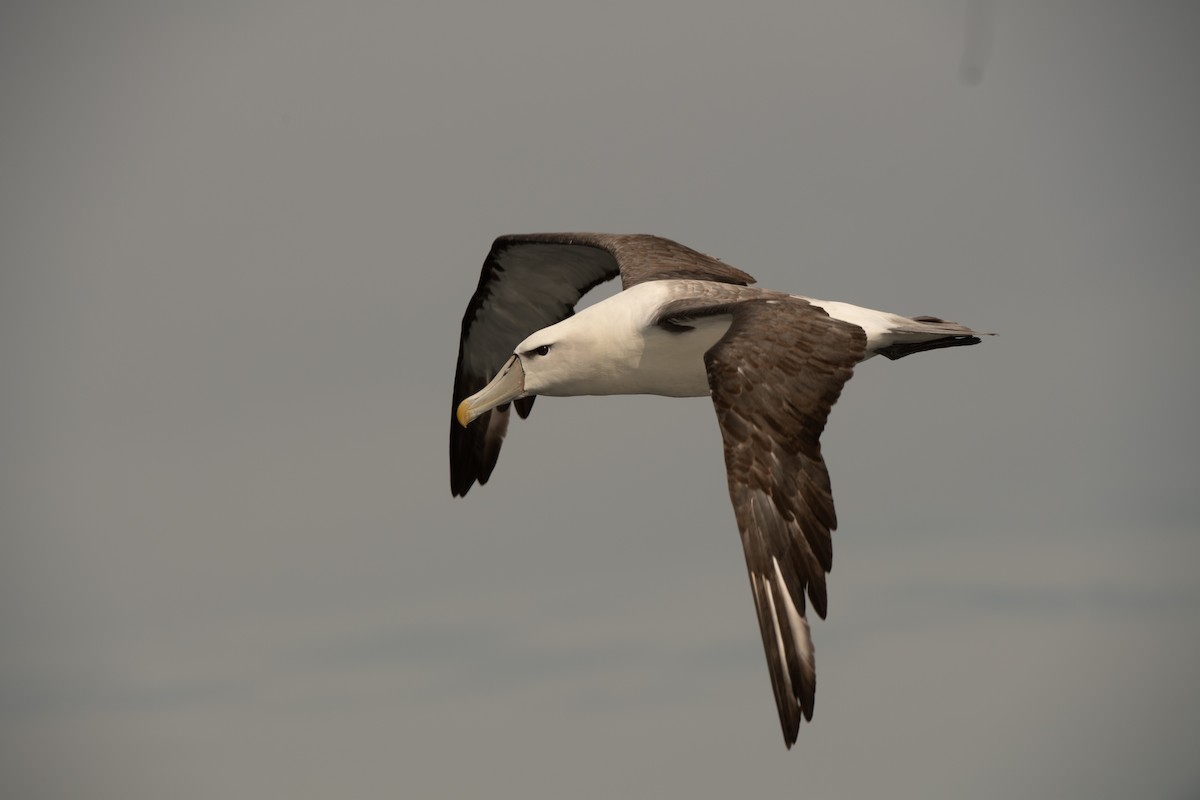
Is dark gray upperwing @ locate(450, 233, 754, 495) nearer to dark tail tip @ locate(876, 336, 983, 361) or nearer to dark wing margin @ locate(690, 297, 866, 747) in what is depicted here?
dark tail tip @ locate(876, 336, 983, 361)

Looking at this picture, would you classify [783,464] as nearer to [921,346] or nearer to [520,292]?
[921,346]

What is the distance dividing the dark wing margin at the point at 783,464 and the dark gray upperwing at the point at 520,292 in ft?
12.9

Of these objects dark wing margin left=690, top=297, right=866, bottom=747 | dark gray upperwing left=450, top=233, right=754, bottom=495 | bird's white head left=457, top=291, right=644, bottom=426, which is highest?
dark gray upperwing left=450, top=233, right=754, bottom=495

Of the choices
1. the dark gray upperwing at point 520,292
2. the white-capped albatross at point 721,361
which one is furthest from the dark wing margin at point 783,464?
the dark gray upperwing at point 520,292

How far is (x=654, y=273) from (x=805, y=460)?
178 inches

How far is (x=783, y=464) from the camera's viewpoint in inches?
405

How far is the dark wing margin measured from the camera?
31.5 ft

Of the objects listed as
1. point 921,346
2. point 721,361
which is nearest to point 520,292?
point 921,346

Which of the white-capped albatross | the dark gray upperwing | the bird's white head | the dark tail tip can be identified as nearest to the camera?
the white-capped albatross

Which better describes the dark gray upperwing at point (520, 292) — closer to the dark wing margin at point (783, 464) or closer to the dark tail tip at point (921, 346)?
the dark tail tip at point (921, 346)

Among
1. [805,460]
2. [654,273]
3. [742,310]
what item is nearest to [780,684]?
[805,460]

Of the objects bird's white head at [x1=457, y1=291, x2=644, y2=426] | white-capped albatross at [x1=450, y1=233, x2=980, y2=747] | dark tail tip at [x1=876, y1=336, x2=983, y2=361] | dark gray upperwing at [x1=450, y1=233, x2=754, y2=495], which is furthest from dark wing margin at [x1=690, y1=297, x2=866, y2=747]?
dark gray upperwing at [x1=450, y1=233, x2=754, y2=495]

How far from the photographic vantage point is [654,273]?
14484 mm

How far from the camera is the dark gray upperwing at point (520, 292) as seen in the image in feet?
51.0
